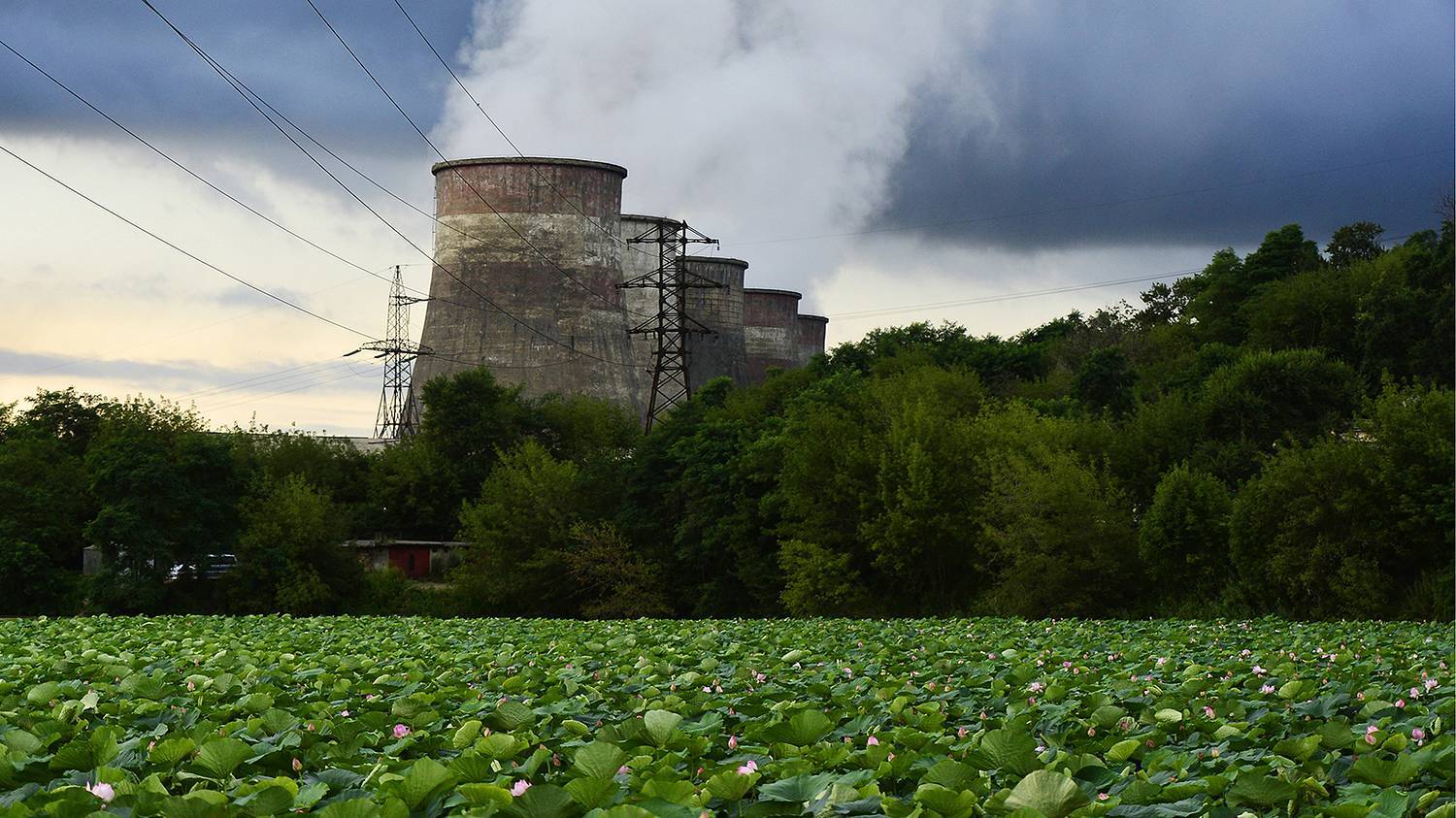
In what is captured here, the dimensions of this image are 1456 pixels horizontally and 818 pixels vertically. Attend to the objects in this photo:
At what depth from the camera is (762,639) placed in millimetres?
15414

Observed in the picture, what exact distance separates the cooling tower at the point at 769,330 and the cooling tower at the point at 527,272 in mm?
21174

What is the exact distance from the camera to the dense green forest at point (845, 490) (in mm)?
37781

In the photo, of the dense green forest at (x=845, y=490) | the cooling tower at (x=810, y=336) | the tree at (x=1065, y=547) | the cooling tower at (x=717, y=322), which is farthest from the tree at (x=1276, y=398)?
the cooling tower at (x=810, y=336)

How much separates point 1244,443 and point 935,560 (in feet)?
32.0

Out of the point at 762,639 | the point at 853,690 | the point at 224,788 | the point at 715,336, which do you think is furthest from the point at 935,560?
the point at 224,788

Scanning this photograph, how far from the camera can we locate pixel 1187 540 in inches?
1497

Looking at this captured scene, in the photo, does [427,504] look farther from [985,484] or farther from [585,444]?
[985,484]

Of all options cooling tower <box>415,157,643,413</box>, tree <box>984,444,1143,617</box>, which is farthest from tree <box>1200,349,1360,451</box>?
cooling tower <box>415,157,643,413</box>

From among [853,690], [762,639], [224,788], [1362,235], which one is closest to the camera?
[224,788]

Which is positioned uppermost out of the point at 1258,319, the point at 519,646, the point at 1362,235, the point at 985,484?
the point at 1362,235

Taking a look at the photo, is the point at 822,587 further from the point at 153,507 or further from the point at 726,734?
the point at 726,734

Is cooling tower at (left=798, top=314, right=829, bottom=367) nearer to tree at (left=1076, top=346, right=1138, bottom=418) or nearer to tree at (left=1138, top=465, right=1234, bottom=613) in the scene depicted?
tree at (left=1076, top=346, right=1138, bottom=418)

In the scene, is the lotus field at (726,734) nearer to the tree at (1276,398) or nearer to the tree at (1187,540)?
the tree at (1187,540)

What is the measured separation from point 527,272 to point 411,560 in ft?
39.6
